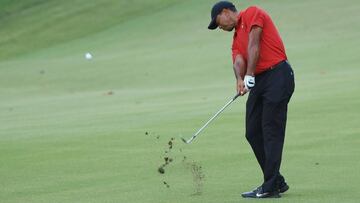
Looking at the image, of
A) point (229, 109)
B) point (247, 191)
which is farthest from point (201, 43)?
point (247, 191)

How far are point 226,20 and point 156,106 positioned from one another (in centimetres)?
1103

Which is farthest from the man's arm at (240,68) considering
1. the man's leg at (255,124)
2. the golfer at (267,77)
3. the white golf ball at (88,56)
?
the white golf ball at (88,56)

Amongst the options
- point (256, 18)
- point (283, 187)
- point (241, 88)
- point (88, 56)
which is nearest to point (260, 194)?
point (283, 187)

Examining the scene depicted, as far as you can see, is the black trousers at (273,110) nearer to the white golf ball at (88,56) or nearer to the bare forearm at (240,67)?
the bare forearm at (240,67)

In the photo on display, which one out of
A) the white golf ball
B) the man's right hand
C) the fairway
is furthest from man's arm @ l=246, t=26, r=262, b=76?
the white golf ball

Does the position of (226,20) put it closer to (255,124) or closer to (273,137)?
(255,124)

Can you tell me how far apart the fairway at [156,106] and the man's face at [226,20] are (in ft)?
4.87

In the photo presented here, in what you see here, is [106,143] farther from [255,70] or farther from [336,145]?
[255,70]

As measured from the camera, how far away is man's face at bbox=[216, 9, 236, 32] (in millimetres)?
9898

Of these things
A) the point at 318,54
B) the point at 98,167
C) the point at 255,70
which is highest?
the point at 255,70

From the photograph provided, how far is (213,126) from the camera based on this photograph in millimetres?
16562

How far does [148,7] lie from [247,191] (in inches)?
1458

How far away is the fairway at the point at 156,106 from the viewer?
11.2 meters

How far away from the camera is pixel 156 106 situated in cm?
2086
